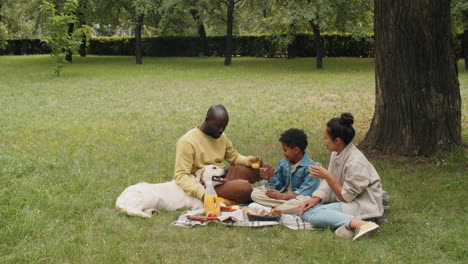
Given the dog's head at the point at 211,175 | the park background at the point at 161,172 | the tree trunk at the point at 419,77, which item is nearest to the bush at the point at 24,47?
the park background at the point at 161,172

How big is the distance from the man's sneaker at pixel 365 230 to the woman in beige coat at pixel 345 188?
0.09m

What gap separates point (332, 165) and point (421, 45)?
2.87 meters

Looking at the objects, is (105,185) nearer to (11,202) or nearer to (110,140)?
(11,202)

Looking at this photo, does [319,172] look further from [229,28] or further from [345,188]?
[229,28]

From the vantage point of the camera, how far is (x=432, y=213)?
4871 mm

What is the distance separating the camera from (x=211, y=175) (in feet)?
16.5

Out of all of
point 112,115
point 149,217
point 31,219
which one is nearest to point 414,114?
point 149,217

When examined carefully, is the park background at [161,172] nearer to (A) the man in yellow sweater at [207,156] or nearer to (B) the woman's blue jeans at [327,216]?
(B) the woman's blue jeans at [327,216]

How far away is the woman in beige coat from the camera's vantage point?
4328mm

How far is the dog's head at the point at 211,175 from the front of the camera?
5043mm

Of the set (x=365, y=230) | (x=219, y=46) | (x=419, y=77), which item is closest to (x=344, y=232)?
(x=365, y=230)

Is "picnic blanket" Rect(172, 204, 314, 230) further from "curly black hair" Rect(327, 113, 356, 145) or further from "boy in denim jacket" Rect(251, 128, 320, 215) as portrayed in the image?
"curly black hair" Rect(327, 113, 356, 145)

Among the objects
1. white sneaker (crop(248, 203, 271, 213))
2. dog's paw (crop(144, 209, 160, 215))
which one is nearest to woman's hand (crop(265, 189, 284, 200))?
white sneaker (crop(248, 203, 271, 213))

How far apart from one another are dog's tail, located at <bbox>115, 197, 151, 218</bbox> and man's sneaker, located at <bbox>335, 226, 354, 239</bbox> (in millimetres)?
1734
